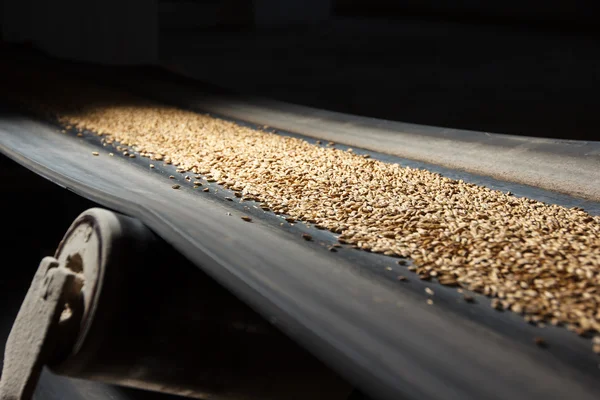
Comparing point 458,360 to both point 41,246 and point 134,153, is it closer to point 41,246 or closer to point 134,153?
point 134,153

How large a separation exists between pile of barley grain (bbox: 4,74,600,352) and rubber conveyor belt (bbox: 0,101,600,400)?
7 cm

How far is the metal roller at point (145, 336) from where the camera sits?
1470mm

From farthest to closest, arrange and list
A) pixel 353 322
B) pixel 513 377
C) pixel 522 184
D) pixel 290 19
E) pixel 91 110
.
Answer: pixel 290 19
pixel 91 110
pixel 522 184
pixel 353 322
pixel 513 377

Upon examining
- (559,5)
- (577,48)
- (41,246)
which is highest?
(559,5)

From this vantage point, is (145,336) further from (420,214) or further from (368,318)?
(420,214)

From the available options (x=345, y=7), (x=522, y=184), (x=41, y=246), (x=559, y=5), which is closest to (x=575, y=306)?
(x=522, y=184)

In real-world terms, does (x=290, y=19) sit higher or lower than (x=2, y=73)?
higher

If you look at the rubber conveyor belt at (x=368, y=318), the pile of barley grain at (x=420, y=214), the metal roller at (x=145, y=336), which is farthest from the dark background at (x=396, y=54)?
the metal roller at (x=145, y=336)

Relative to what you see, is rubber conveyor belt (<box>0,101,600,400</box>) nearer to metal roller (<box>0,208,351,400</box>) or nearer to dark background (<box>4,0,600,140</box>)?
metal roller (<box>0,208,351,400</box>)

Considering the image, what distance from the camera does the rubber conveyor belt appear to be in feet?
3.42

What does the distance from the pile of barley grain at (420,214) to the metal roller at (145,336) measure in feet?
1.15

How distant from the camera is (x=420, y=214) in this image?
1838mm

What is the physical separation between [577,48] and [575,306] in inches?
275

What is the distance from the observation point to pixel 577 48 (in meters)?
7.40
